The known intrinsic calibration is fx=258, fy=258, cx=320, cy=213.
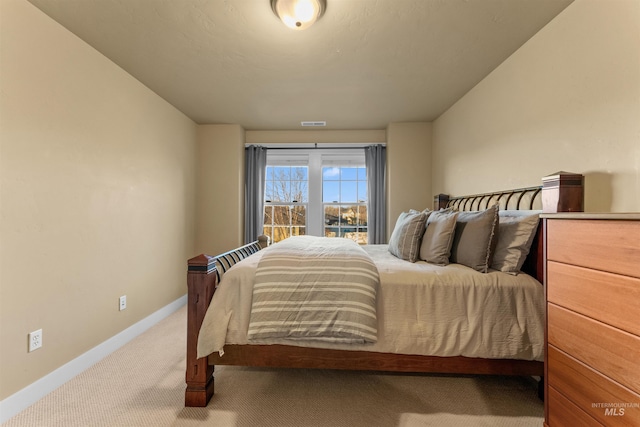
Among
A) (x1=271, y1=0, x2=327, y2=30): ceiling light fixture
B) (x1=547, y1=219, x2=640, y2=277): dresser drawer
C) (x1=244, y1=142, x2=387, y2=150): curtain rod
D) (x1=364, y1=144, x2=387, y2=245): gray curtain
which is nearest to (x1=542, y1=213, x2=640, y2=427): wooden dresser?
(x1=547, y1=219, x2=640, y2=277): dresser drawer

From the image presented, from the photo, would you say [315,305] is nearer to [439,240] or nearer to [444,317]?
[444,317]

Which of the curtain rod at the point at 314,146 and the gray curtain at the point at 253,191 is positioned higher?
the curtain rod at the point at 314,146

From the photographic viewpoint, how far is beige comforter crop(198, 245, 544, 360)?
1.39 metres

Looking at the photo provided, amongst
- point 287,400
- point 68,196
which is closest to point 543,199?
point 287,400

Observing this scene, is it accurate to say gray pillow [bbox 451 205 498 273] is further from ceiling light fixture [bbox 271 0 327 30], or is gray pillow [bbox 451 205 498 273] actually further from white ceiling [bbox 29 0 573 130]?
ceiling light fixture [bbox 271 0 327 30]

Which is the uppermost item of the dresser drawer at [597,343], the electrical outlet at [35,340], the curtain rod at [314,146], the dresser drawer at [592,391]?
the curtain rod at [314,146]

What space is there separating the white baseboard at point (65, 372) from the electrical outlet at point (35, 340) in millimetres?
209

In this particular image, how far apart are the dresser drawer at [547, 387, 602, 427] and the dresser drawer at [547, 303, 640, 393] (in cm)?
19

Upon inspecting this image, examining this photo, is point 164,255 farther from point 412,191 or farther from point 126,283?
point 412,191

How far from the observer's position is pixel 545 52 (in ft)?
5.52

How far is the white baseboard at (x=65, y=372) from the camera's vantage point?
1.45 metres

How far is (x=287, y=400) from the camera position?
1555 millimetres

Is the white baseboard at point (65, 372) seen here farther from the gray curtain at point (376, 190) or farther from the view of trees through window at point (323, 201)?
the gray curtain at point (376, 190)

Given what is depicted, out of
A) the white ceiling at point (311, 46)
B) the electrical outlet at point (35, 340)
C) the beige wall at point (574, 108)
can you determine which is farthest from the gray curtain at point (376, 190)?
the electrical outlet at point (35, 340)
